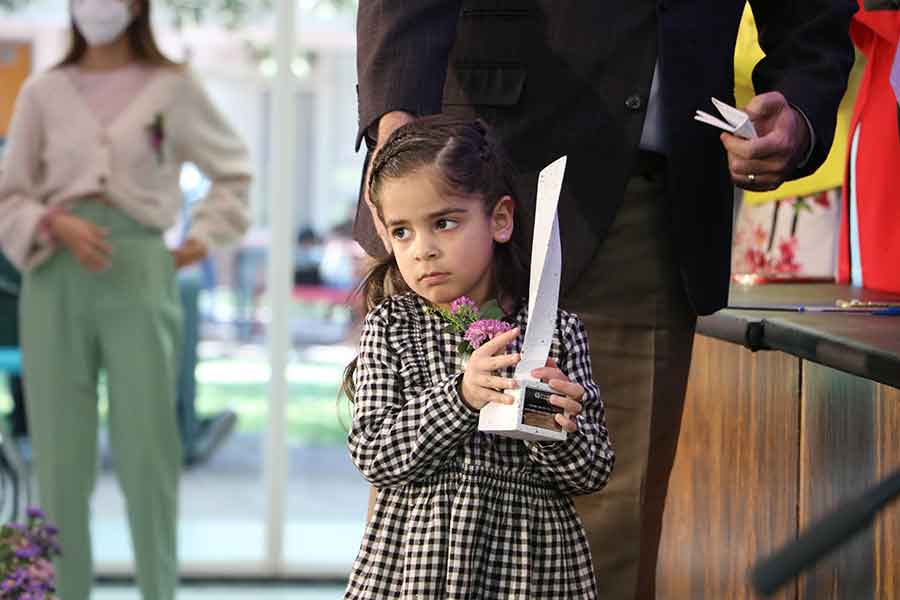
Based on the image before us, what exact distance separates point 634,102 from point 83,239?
2226mm

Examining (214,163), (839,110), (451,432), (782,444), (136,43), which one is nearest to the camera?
(451,432)

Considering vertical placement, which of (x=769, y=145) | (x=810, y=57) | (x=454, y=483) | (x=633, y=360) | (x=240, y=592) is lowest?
(x=240, y=592)

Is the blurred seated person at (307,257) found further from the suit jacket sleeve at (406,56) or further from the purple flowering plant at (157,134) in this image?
the suit jacket sleeve at (406,56)

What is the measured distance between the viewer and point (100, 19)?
371 centimetres

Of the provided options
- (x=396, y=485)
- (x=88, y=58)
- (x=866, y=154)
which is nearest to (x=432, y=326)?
(x=396, y=485)

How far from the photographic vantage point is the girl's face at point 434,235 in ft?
4.70

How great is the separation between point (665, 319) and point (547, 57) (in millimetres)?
323

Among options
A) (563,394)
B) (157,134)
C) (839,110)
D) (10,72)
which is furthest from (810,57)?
(10,72)

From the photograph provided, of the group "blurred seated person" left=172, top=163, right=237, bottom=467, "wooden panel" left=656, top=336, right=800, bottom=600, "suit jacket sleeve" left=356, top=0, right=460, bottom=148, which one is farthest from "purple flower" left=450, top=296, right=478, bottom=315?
"blurred seated person" left=172, top=163, right=237, bottom=467

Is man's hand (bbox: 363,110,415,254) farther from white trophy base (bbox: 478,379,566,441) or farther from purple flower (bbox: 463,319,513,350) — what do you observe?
white trophy base (bbox: 478,379,566,441)

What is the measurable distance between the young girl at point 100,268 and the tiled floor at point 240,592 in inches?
26.3

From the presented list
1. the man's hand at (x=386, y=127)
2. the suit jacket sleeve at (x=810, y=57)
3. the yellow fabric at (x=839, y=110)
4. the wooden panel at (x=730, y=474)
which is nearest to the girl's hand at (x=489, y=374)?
the man's hand at (x=386, y=127)

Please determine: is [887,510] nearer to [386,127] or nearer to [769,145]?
[769,145]

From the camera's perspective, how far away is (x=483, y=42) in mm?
1617
